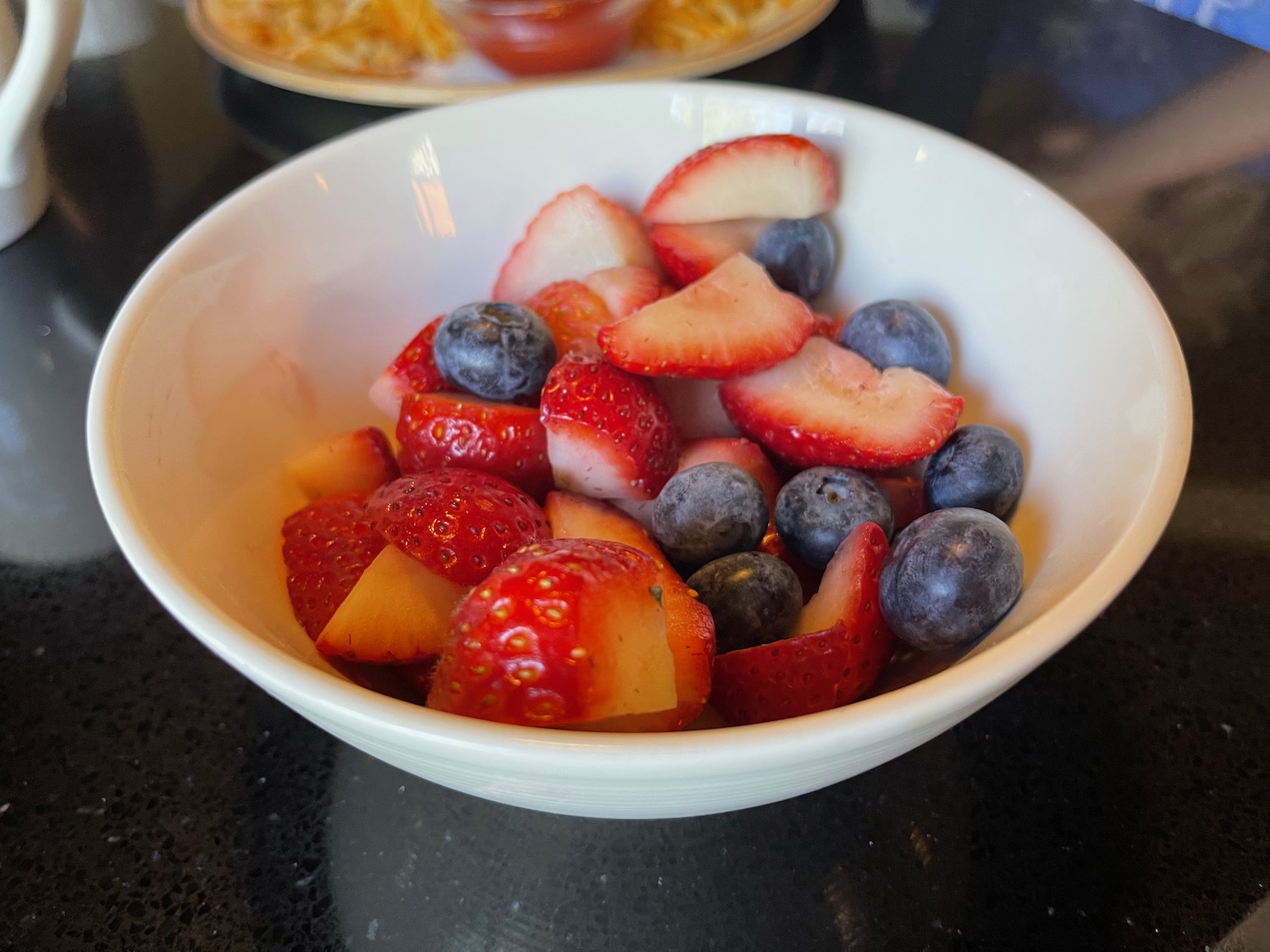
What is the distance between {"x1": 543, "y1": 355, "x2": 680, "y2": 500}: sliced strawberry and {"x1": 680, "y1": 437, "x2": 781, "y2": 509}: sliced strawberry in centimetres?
3

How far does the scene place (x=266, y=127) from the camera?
1.57 meters

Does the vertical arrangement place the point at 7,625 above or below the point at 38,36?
below

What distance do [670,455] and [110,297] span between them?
2.98ft

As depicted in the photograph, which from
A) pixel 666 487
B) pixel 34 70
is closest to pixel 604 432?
pixel 666 487

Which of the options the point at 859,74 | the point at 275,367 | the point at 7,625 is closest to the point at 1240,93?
the point at 859,74

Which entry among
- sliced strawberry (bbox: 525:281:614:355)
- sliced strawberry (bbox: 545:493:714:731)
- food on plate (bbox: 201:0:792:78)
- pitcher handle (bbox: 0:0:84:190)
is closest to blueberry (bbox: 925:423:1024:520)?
sliced strawberry (bbox: 545:493:714:731)

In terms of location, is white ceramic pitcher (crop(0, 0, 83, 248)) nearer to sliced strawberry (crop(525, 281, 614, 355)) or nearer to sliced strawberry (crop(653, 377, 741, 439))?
sliced strawberry (crop(525, 281, 614, 355))

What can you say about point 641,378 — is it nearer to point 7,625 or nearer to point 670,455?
point 670,455

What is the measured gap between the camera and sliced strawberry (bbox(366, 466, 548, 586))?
64 cm

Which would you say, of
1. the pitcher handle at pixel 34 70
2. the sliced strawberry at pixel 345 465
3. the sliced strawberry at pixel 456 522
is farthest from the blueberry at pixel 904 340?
the pitcher handle at pixel 34 70

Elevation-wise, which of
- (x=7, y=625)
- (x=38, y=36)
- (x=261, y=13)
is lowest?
(x=7, y=625)

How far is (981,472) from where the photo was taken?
687mm

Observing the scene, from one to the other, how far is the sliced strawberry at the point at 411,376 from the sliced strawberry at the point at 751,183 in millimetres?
274

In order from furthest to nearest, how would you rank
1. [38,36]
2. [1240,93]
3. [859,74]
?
1. [859,74]
2. [1240,93]
3. [38,36]
